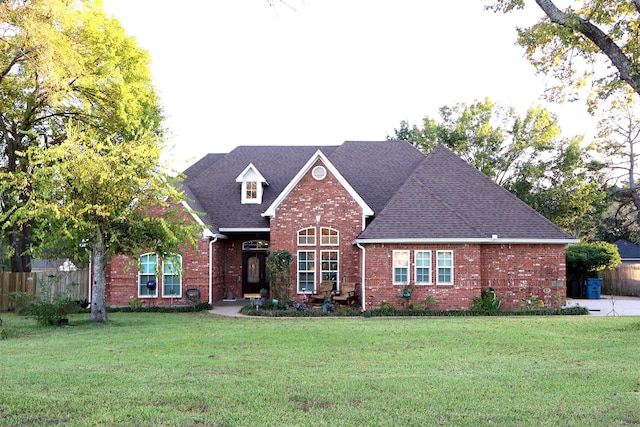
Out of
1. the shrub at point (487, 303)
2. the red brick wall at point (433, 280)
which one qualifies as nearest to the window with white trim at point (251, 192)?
the red brick wall at point (433, 280)

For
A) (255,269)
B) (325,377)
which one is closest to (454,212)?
(255,269)

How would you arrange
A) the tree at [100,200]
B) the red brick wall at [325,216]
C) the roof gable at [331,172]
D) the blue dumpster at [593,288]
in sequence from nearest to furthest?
the tree at [100,200], the roof gable at [331,172], the red brick wall at [325,216], the blue dumpster at [593,288]

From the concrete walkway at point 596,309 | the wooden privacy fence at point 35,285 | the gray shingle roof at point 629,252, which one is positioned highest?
the gray shingle roof at point 629,252

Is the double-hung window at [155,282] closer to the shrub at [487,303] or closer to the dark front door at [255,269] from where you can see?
the dark front door at [255,269]

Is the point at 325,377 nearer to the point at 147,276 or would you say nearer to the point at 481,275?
the point at 481,275

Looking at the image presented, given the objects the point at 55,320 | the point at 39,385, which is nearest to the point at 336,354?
the point at 39,385

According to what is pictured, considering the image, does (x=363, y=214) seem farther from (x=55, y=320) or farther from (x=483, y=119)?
(x=483, y=119)

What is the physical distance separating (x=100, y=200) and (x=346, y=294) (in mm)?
9340

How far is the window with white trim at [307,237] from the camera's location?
2352cm

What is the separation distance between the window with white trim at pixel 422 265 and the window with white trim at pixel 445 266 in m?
A: 0.35

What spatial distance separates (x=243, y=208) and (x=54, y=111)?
8662mm

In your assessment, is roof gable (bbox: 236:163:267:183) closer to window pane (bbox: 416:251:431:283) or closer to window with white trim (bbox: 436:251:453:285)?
window pane (bbox: 416:251:431:283)

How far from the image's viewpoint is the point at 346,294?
2219 centimetres

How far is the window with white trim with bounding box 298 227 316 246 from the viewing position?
23.5 m
